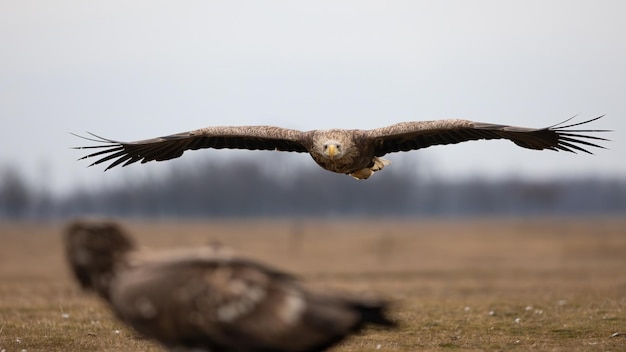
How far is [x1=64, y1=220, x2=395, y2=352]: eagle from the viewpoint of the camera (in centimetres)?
720

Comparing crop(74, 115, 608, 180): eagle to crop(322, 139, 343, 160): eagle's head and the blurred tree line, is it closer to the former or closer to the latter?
crop(322, 139, 343, 160): eagle's head

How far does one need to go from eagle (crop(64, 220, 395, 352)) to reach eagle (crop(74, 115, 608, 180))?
7.68 metres

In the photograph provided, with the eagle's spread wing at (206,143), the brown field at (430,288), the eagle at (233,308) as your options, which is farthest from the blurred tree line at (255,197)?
the eagle at (233,308)

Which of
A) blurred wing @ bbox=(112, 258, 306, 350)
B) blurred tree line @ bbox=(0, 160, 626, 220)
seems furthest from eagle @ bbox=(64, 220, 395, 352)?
blurred tree line @ bbox=(0, 160, 626, 220)

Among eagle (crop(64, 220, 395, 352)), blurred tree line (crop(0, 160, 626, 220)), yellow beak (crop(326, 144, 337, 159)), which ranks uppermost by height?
yellow beak (crop(326, 144, 337, 159))

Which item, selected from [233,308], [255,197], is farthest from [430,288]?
[255,197]

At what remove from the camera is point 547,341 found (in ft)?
37.5

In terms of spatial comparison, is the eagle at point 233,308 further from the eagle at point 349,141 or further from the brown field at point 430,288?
the eagle at point 349,141

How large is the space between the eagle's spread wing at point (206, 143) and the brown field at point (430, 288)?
284 centimetres

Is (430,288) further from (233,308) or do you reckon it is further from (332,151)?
(233,308)

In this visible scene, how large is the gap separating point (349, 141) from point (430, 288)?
9944 millimetres

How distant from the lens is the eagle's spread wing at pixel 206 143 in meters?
16.2

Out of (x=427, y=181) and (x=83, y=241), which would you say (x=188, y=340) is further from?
(x=427, y=181)

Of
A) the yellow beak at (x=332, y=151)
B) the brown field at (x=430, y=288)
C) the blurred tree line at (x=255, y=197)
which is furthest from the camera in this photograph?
the blurred tree line at (x=255, y=197)
